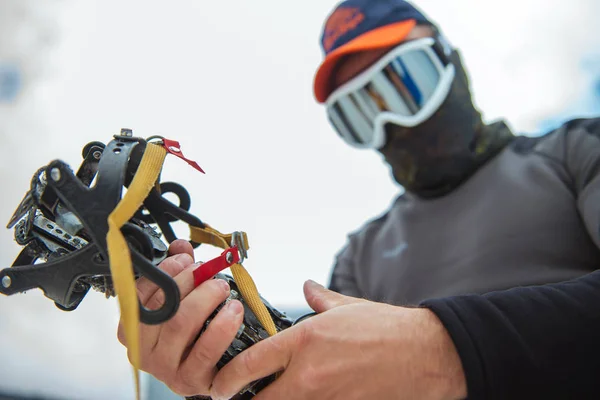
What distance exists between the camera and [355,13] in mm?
1348

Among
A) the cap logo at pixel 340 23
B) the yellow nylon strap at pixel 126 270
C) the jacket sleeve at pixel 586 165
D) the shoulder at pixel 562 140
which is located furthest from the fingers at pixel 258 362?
the cap logo at pixel 340 23

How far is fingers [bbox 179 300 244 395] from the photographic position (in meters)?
0.45

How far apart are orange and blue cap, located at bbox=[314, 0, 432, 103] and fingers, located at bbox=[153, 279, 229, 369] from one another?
933mm

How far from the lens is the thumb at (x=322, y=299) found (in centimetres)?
54

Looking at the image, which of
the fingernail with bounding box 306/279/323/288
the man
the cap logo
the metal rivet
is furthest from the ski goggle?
the metal rivet

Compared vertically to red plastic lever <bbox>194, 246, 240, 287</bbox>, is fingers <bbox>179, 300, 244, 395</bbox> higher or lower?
lower

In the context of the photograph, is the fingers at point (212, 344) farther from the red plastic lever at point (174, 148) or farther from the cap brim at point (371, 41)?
the cap brim at point (371, 41)

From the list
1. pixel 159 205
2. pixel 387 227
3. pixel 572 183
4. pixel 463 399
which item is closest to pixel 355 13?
pixel 387 227

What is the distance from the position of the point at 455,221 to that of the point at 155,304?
0.89 meters

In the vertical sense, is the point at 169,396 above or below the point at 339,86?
below

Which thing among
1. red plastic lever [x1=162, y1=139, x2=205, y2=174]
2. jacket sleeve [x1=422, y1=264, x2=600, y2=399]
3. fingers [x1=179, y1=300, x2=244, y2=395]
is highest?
red plastic lever [x1=162, y1=139, x2=205, y2=174]

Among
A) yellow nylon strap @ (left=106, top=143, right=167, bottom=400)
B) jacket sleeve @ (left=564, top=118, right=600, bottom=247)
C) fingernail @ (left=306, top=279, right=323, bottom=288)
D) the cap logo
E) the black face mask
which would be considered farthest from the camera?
the cap logo

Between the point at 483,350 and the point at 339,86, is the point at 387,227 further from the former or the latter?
the point at 483,350

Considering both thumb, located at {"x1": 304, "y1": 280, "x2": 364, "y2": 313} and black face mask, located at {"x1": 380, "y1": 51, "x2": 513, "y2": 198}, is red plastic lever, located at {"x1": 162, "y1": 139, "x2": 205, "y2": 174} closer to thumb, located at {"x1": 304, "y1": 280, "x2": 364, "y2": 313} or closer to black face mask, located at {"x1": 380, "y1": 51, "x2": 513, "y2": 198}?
thumb, located at {"x1": 304, "y1": 280, "x2": 364, "y2": 313}
